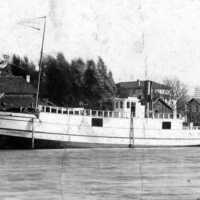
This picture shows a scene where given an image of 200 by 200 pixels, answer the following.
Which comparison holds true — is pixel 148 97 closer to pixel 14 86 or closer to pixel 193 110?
pixel 14 86

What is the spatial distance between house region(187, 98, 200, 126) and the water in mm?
67512

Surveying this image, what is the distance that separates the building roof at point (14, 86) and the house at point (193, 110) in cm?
4087

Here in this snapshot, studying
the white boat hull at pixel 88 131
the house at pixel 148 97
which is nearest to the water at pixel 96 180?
the white boat hull at pixel 88 131

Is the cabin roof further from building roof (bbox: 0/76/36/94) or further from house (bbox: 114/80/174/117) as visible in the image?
house (bbox: 114/80/174/117)

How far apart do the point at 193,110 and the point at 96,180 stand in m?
86.8

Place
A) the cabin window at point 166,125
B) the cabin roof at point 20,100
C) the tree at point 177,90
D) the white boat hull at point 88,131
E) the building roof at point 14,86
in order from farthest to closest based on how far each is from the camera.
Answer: the tree at point 177,90, the building roof at point 14,86, the cabin roof at point 20,100, the cabin window at point 166,125, the white boat hull at point 88,131

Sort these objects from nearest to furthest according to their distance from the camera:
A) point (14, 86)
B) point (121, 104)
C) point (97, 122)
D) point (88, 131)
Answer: point (88, 131)
point (97, 122)
point (121, 104)
point (14, 86)

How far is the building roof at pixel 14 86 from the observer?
60875 millimetres

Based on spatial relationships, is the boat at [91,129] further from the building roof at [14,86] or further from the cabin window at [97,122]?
the building roof at [14,86]

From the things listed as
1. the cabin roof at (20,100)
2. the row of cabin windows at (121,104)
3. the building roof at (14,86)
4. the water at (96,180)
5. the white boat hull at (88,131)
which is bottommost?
the water at (96,180)

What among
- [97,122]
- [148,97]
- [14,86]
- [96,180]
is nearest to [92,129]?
[97,122]

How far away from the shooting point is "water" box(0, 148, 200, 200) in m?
18.3

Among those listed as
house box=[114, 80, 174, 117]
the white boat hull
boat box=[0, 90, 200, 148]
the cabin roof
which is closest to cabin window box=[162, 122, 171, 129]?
boat box=[0, 90, 200, 148]

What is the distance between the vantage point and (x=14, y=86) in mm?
61781
